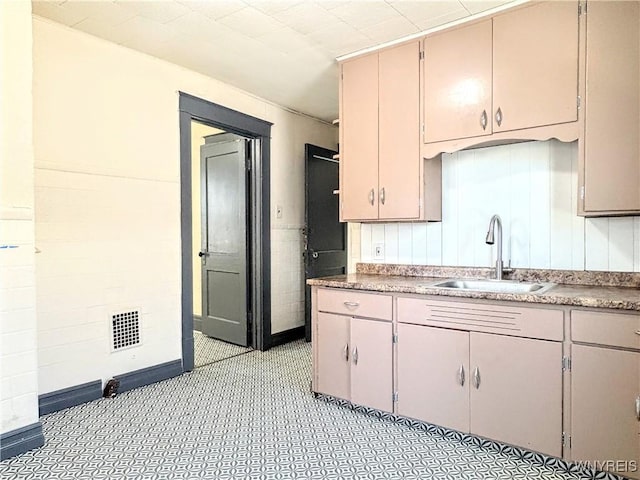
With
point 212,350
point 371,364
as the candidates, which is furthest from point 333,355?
point 212,350

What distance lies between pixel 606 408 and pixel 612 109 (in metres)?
1.44

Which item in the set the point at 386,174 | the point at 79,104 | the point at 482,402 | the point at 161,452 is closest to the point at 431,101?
the point at 386,174

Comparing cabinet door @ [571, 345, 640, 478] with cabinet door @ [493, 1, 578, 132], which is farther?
cabinet door @ [493, 1, 578, 132]

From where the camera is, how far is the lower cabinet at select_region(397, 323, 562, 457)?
2043mm

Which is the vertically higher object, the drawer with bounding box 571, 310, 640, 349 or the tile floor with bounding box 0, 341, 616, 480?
the drawer with bounding box 571, 310, 640, 349

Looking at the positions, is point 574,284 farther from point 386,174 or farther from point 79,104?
point 79,104

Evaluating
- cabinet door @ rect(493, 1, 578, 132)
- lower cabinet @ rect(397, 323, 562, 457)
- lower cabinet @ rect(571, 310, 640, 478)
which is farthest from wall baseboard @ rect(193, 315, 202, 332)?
lower cabinet @ rect(571, 310, 640, 478)

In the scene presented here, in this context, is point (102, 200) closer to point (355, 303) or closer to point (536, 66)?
point (355, 303)

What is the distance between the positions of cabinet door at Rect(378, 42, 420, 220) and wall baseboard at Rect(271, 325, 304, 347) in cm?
194

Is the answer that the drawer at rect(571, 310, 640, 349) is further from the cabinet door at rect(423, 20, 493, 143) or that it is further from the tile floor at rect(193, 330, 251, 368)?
the tile floor at rect(193, 330, 251, 368)

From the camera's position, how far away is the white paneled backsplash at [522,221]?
242 centimetres

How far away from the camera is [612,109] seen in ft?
7.11

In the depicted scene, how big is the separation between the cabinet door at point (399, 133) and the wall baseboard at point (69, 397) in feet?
7.32

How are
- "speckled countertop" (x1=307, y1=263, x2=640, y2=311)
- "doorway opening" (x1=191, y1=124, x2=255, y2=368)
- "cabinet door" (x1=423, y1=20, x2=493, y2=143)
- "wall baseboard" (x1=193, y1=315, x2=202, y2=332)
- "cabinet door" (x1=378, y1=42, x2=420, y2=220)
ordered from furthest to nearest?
"wall baseboard" (x1=193, y1=315, x2=202, y2=332) → "doorway opening" (x1=191, y1=124, x2=255, y2=368) → "cabinet door" (x1=378, y1=42, x2=420, y2=220) → "cabinet door" (x1=423, y1=20, x2=493, y2=143) → "speckled countertop" (x1=307, y1=263, x2=640, y2=311)
